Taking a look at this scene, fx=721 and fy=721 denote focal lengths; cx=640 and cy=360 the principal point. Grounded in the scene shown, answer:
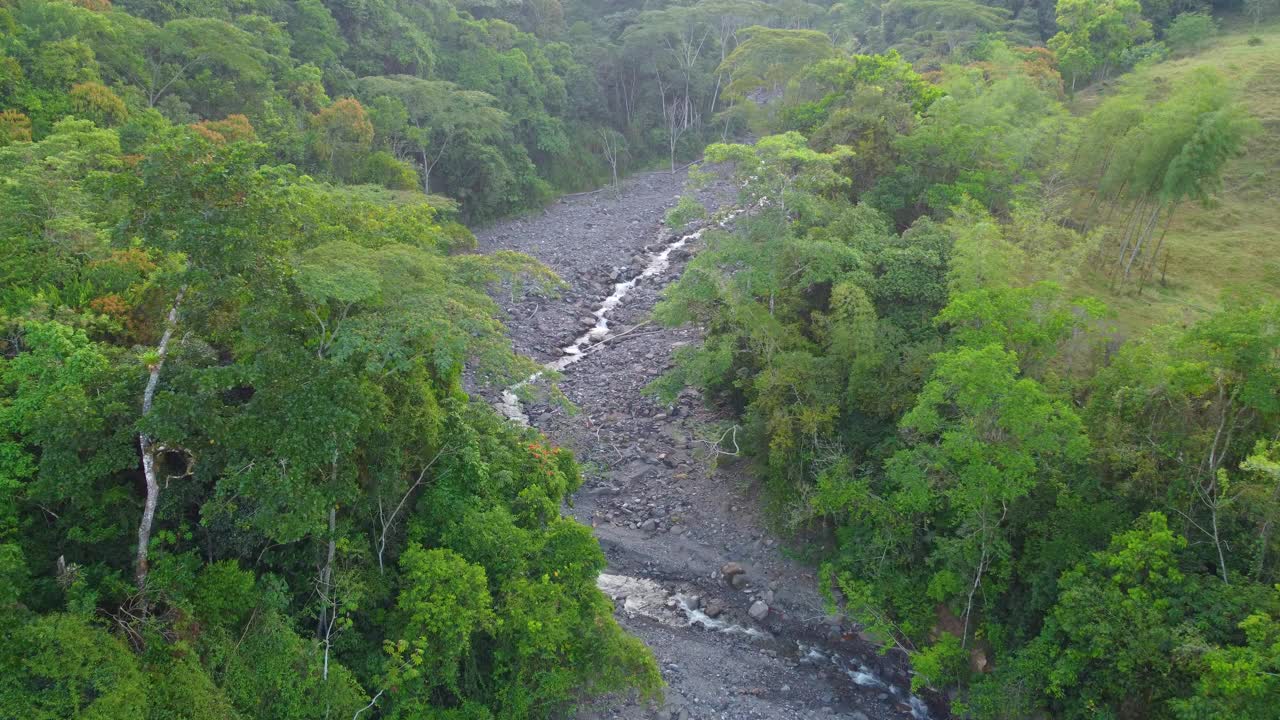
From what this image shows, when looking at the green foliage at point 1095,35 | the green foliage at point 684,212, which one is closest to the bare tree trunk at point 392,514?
the green foliage at point 684,212

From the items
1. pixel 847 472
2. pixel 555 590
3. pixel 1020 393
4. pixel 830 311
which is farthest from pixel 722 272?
pixel 555 590

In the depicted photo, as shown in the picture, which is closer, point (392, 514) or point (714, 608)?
point (392, 514)

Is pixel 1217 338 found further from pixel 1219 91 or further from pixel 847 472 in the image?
pixel 1219 91

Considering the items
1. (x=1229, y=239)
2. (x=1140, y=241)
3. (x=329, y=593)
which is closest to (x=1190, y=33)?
(x=1229, y=239)

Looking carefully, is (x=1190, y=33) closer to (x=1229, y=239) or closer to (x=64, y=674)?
(x=1229, y=239)

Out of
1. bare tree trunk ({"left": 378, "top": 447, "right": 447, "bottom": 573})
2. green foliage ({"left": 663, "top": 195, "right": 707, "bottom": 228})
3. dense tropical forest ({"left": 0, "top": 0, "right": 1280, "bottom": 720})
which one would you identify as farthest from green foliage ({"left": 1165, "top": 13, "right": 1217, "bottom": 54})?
bare tree trunk ({"left": 378, "top": 447, "right": 447, "bottom": 573})

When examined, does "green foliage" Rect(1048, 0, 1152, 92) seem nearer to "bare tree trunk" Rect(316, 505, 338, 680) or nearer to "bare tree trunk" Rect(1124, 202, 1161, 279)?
"bare tree trunk" Rect(1124, 202, 1161, 279)

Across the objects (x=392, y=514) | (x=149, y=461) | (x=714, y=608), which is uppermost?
(x=149, y=461)

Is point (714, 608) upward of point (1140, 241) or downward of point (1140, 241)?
downward

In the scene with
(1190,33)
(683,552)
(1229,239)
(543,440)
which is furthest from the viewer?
(1190,33)
